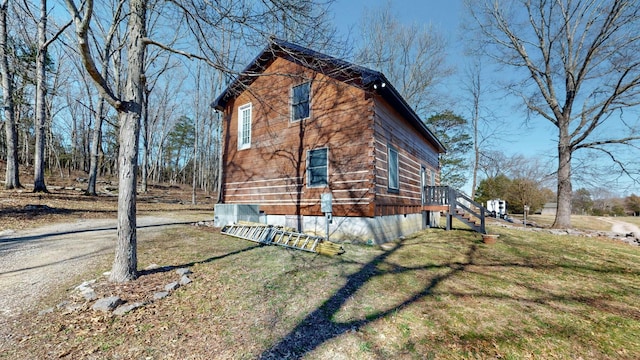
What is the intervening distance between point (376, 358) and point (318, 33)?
524 centimetres

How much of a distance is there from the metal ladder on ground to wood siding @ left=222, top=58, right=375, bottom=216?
1655mm

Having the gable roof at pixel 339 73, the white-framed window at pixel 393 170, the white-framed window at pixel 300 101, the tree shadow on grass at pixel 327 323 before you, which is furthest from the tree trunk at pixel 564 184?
the white-framed window at pixel 300 101

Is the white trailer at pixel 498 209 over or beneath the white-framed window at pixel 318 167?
beneath

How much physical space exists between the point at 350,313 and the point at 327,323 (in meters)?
0.46

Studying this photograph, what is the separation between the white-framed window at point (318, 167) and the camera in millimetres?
8938

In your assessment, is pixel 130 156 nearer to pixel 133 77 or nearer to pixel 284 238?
pixel 133 77

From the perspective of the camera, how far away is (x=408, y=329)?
11.2 feet

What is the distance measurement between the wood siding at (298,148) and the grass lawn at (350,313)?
2618 millimetres

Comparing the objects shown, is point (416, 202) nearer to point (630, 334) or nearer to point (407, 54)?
point (630, 334)

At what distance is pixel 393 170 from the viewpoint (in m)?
9.79

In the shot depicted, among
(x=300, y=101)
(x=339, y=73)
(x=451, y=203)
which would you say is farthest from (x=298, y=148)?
(x=451, y=203)

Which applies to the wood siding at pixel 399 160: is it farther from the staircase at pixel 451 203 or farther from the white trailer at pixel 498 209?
the white trailer at pixel 498 209

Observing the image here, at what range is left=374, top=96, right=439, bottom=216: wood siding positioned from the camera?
27.9ft

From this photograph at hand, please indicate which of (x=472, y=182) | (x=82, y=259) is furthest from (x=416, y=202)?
(x=472, y=182)
